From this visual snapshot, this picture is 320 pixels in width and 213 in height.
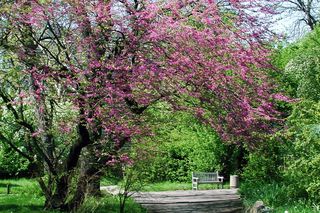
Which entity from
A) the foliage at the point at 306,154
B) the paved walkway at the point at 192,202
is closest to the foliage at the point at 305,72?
the foliage at the point at 306,154

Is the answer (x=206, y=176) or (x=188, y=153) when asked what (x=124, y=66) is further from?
(x=188, y=153)

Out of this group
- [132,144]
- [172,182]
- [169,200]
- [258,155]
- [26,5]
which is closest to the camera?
[26,5]

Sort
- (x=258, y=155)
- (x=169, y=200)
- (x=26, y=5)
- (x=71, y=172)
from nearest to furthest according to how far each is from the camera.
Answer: (x=26, y=5), (x=71, y=172), (x=258, y=155), (x=169, y=200)

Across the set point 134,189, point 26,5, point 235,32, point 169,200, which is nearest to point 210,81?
point 235,32

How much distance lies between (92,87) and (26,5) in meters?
2.23

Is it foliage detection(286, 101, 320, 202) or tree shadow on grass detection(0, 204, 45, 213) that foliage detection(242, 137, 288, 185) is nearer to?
foliage detection(286, 101, 320, 202)

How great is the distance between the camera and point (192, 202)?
15211mm

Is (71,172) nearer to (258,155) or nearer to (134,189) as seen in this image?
(134,189)

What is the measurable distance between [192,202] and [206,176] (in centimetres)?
509

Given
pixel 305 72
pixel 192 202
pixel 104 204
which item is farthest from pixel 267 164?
pixel 104 204

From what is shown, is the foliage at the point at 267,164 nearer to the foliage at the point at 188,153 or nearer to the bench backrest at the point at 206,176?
the bench backrest at the point at 206,176

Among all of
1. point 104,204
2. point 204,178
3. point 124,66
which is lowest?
point 104,204

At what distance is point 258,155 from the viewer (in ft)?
48.0

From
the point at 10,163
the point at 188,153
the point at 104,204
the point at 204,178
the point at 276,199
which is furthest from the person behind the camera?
the point at 10,163
